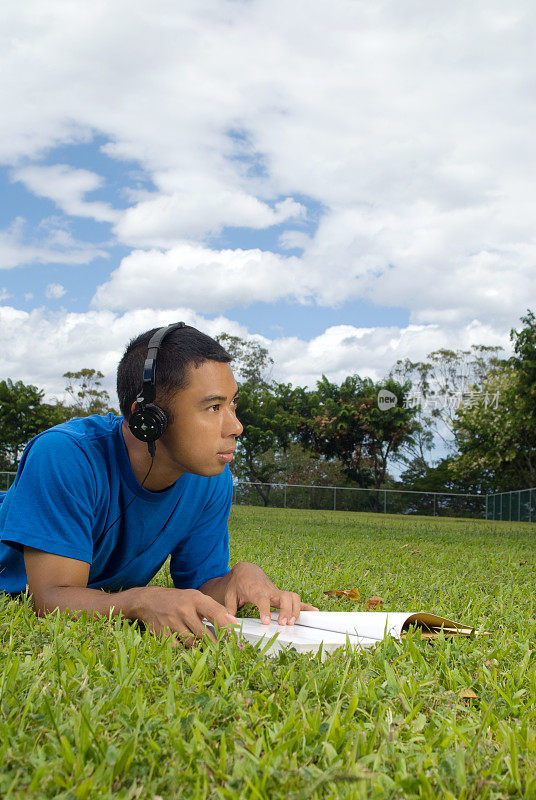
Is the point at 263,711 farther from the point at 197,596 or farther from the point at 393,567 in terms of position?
the point at 393,567

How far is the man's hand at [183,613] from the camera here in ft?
7.30

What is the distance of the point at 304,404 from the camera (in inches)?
1829

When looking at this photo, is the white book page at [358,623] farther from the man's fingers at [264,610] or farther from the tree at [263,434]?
the tree at [263,434]

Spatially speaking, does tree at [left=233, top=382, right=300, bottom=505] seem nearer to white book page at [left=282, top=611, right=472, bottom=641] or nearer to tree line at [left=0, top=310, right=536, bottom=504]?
tree line at [left=0, top=310, right=536, bottom=504]

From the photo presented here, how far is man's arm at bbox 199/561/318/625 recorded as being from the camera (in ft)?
8.18

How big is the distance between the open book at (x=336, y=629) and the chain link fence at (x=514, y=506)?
26.8 metres

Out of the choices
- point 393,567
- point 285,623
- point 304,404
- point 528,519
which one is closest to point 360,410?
point 304,404

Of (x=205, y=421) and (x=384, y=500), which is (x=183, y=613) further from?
(x=384, y=500)

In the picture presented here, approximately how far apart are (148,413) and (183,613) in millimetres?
702

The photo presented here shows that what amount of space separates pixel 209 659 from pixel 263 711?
408 millimetres

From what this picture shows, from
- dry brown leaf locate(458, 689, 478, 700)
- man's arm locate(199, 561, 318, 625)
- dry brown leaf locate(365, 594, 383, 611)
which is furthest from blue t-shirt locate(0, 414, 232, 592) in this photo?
dry brown leaf locate(458, 689, 478, 700)

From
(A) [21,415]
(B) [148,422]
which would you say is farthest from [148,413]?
(A) [21,415]

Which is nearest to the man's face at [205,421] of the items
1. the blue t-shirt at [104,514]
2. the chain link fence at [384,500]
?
the blue t-shirt at [104,514]

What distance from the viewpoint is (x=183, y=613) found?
2227mm
